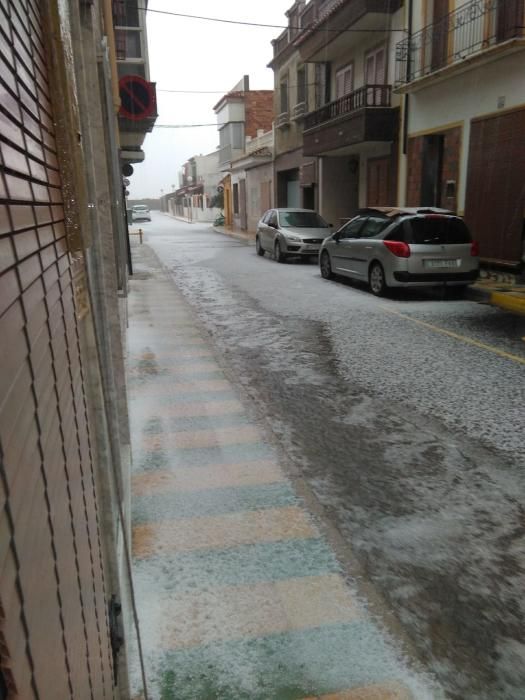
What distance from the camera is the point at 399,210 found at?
36.8 feet

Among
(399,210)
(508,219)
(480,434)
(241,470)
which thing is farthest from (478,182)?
(241,470)

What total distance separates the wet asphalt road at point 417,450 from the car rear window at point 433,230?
1.44 metres

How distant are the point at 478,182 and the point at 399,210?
385 cm

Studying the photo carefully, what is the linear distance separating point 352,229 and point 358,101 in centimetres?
800

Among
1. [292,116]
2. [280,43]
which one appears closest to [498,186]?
[292,116]

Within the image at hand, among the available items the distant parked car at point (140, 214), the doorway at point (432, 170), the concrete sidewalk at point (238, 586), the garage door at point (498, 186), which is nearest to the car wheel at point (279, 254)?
the doorway at point (432, 170)

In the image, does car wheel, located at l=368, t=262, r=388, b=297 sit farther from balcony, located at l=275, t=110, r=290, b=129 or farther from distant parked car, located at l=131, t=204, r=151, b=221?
distant parked car, located at l=131, t=204, r=151, b=221

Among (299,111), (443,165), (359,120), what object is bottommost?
(443,165)

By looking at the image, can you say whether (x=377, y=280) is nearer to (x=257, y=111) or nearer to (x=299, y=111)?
(x=299, y=111)

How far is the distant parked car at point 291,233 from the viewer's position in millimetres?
17719

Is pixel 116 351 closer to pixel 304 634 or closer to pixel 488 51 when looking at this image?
pixel 304 634

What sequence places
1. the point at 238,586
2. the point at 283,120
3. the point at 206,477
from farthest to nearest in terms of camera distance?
→ the point at 283,120, the point at 206,477, the point at 238,586

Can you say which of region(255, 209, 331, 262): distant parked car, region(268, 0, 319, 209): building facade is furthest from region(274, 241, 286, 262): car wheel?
region(268, 0, 319, 209): building facade

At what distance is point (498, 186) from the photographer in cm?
1319
